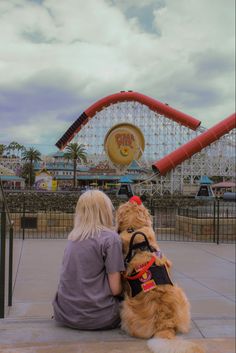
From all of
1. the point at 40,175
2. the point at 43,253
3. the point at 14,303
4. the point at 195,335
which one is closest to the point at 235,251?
the point at 43,253

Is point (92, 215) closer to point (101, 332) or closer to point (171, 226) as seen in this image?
point (101, 332)

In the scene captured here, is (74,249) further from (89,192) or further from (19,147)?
(19,147)

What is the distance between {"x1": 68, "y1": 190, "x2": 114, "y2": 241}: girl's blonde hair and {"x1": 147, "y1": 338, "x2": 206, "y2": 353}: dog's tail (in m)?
0.88

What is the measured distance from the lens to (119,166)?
5038cm

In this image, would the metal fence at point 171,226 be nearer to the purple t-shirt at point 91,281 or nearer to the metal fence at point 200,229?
the metal fence at point 200,229

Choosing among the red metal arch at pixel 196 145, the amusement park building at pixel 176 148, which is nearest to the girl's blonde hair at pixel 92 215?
the amusement park building at pixel 176 148

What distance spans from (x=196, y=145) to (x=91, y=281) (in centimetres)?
3806

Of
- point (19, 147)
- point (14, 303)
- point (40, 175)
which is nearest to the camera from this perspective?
point (19, 147)

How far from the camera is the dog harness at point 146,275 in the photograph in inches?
124

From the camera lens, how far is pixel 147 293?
123 inches

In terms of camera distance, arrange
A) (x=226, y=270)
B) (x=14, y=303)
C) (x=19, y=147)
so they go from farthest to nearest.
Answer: (x=226, y=270) < (x=14, y=303) < (x=19, y=147)

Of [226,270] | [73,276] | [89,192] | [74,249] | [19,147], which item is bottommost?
[226,270]

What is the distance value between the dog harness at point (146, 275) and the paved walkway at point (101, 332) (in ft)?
1.29

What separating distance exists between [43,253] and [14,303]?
142 inches
